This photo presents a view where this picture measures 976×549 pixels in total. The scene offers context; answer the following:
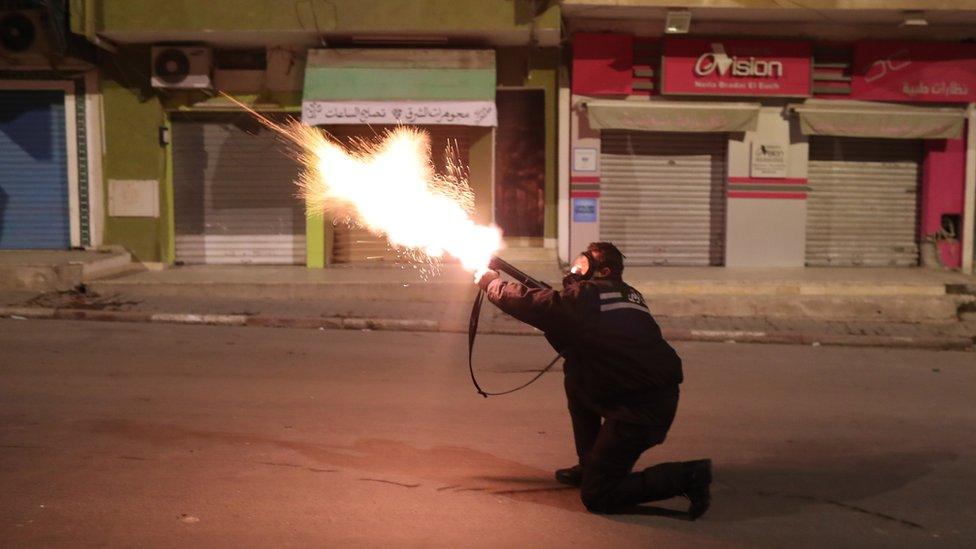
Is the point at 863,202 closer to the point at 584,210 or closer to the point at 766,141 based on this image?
the point at 766,141

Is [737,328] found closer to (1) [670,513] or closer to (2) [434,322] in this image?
(2) [434,322]

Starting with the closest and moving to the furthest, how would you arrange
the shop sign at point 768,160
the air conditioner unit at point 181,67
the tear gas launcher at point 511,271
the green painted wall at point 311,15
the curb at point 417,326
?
the tear gas launcher at point 511,271
the curb at point 417,326
the green painted wall at point 311,15
the air conditioner unit at point 181,67
the shop sign at point 768,160

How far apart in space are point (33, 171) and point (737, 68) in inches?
469

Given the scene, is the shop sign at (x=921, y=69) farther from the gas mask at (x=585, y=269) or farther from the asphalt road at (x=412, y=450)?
the gas mask at (x=585, y=269)

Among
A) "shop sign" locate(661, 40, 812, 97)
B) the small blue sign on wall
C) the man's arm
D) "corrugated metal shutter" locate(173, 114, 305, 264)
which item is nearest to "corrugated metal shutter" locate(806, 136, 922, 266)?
"shop sign" locate(661, 40, 812, 97)

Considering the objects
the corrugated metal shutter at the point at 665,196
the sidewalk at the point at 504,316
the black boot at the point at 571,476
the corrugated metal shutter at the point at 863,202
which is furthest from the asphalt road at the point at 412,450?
the corrugated metal shutter at the point at 863,202

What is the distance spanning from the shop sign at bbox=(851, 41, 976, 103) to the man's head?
12.2 meters

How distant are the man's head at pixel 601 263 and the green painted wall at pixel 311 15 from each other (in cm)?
960

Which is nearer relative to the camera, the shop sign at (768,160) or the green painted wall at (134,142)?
the green painted wall at (134,142)

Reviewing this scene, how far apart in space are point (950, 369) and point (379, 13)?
30.6ft

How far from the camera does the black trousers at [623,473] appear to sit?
4.89 metres

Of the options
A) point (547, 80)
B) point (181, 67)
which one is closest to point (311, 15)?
point (181, 67)

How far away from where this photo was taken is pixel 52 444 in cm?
604

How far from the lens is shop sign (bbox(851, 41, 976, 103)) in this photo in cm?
1553
